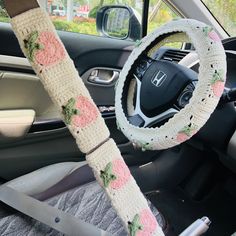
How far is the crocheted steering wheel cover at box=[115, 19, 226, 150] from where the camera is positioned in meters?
0.71

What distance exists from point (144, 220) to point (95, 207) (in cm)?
65

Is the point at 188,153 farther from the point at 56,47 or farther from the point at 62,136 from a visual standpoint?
the point at 56,47

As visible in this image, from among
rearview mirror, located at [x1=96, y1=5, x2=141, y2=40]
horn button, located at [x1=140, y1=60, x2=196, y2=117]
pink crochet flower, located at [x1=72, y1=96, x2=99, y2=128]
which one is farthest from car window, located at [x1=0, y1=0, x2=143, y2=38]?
pink crochet flower, located at [x1=72, y1=96, x2=99, y2=128]

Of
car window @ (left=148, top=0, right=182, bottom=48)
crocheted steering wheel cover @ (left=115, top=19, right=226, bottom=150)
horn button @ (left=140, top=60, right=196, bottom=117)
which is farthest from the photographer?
car window @ (left=148, top=0, right=182, bottom=48)

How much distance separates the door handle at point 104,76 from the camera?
1.90m

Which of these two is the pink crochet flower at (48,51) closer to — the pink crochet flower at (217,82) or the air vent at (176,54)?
the pink crochet flower at (217,82)

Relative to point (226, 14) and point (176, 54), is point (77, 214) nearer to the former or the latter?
point (176, 54)

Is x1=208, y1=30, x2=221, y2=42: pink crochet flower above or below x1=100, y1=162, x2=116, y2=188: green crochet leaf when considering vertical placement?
above

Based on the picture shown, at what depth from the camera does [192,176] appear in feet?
5.86

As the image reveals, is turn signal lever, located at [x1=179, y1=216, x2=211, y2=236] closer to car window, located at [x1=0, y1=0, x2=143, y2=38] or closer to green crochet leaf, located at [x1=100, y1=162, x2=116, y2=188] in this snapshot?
green crochet leaf, located at [x1=100, y1=162, x2=116, y2=188]

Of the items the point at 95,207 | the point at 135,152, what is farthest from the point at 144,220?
the point at 135,152

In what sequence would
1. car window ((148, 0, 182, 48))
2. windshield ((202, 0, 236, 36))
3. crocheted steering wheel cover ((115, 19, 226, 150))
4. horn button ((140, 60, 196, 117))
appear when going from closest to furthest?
crocheted steering wheel cover ((115, 19, 226, 150)) < horn button ((140, 60, 196, 117)) < windshield ((202, 0, 236, 36)) < car window ((148, 0, 182, 48))

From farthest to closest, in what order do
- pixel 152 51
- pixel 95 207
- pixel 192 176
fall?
1. pixel 192 176
2. pixel 95 207
3. pixel 152 51

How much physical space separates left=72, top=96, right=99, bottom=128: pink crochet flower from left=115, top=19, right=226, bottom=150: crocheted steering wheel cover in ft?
0.71
